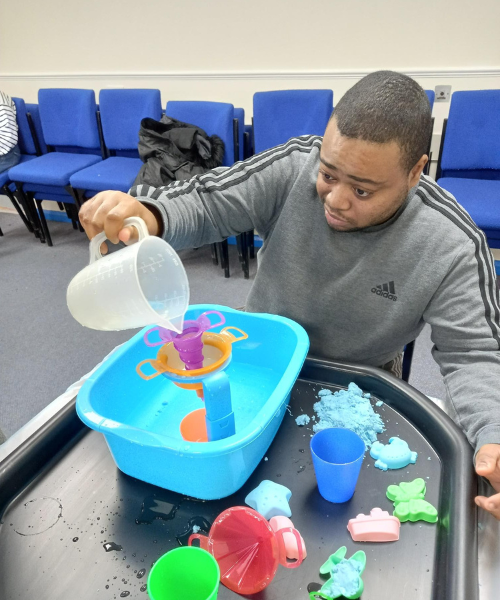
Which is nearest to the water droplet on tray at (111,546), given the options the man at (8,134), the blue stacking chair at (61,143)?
the blue stacking chair at (61,143)

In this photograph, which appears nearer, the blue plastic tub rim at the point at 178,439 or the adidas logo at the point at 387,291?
the blue plastic tub rim at the point at 178,439

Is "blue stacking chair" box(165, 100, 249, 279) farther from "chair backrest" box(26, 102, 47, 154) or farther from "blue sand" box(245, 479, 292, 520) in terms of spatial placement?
"blue sand" box(245, 479, 292, 520)

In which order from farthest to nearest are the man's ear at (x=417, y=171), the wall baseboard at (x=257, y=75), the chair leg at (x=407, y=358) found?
the wall baseboard at (x=257, y=75)
the chair leg at (x=407, y=358)
the man's ear at (x=417, y=171)

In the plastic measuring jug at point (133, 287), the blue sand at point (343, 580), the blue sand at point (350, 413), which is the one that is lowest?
the blue sand at point (350, 413)

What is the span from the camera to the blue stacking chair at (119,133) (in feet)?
8.61

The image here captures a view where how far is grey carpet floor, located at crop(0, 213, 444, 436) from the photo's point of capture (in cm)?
193

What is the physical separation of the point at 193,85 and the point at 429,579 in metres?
3.19

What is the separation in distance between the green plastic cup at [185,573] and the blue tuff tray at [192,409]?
0.11 meters

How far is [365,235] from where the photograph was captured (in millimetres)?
927

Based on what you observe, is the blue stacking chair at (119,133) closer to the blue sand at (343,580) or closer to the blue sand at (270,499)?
the blue sand at (270,499)

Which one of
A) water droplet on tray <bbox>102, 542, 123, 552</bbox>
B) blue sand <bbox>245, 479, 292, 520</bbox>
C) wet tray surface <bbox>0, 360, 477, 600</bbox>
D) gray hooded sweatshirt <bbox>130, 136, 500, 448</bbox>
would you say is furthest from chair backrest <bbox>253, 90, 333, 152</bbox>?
water droplet on tray <bbox>102, 542, 123, 552</bbox>

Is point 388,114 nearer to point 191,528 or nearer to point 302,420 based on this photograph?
point 302,420

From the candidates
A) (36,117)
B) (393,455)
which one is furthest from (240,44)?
(393,455)

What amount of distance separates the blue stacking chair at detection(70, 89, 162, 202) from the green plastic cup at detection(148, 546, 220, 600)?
2377mm
